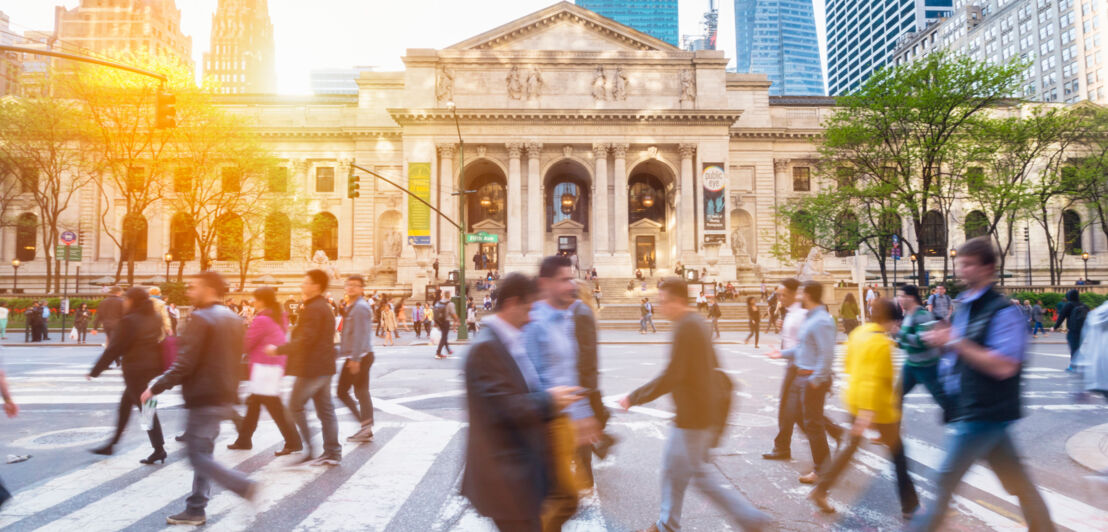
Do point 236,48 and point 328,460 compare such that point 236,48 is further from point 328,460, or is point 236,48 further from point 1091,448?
point 1091,448

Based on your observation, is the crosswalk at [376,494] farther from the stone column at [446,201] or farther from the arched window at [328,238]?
the arched window at [328,238]

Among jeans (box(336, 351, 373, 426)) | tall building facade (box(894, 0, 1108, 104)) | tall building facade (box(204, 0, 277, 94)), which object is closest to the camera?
jeans (box(336, 351, 373, 426))

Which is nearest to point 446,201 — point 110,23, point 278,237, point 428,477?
point 278,237

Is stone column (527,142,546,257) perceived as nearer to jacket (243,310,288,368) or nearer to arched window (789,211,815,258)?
arched window (789,211,815,258)

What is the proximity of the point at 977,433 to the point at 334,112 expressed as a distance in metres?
52.5

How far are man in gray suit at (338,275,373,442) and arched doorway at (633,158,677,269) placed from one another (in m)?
42.5

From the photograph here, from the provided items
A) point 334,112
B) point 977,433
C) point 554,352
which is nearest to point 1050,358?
point 977,433

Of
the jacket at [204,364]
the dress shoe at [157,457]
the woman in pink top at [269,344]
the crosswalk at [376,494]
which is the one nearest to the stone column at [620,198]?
the crosswalk at [376,494]

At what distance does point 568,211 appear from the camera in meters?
51.4

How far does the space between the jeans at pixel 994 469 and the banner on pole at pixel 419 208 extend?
1494 inches

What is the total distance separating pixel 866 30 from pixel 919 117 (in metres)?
121

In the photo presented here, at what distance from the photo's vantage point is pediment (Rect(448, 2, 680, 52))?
149 feet

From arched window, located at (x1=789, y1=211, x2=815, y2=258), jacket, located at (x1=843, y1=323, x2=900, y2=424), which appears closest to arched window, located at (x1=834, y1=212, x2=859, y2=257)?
arched window, located at (x1=789, y1=211, x2=815, y2=258)

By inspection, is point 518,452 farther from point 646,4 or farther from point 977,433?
point 646,4
